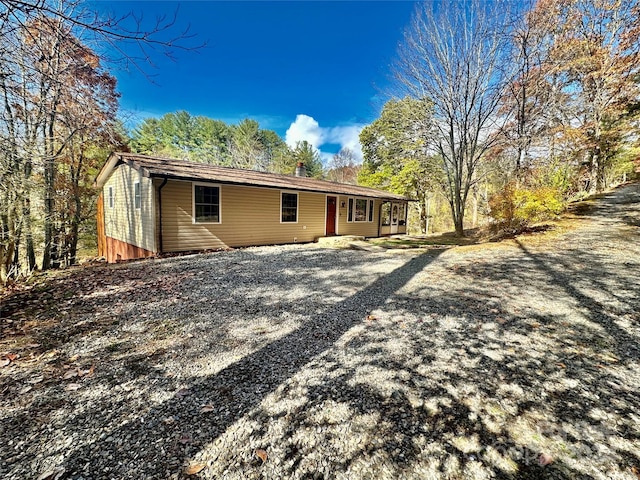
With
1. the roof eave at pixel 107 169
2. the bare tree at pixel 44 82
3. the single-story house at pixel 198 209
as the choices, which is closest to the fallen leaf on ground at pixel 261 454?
the bare tree at pixel 44 82

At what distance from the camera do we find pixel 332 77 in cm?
1728

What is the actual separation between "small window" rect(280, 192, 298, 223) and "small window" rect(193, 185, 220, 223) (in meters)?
2.70

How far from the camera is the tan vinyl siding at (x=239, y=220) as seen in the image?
8.55 m

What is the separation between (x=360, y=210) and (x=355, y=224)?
0.89 metres

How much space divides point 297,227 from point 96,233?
1117 centimetres

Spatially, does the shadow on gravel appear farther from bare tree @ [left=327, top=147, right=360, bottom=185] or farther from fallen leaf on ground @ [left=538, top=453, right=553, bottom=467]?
bare tree @ [left=327, top=147, right=360, bottom=185]

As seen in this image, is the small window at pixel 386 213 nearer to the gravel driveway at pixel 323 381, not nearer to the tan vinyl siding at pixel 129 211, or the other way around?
the gravel driveway at pixel 323 381

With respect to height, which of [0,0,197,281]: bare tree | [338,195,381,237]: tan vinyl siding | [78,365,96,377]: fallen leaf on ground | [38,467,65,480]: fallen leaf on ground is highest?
[0,0,197,281]: bare tree

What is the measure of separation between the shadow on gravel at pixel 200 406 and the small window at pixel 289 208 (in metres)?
8.15

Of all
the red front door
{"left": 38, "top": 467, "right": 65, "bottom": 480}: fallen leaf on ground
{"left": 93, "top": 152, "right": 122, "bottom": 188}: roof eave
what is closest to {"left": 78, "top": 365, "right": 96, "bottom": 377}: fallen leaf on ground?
{"left": 38, "top": 467, "right": 65, "bottom": 480}: fallen leaf on ground

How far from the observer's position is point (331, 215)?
1338cm

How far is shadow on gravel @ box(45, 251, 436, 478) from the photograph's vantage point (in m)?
1.66

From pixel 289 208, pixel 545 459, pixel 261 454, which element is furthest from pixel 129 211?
pixel 545 459

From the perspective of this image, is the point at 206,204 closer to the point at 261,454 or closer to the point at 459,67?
the point at 261,454
